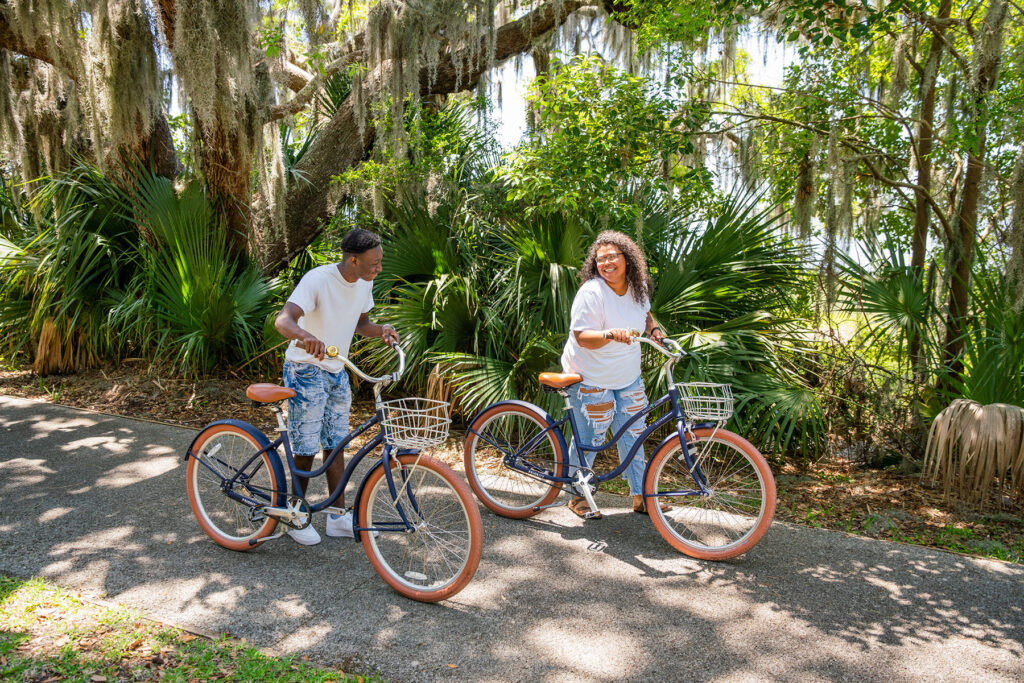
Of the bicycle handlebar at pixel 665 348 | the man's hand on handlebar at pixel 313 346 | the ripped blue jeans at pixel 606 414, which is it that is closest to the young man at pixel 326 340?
the man's hand on handlebar at pixel 313 346

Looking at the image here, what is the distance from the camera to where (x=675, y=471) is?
4.27 meters

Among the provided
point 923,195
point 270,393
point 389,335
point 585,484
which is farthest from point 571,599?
point 923,195

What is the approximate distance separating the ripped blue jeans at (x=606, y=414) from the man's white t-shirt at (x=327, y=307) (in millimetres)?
1363

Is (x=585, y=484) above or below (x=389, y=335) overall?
below

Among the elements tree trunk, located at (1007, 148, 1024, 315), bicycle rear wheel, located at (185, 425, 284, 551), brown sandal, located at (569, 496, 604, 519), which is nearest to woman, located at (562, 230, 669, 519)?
brown sandal, located at (569, 496, 604, 519)

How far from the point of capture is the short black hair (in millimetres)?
3678

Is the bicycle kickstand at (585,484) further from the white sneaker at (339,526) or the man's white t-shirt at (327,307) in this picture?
the man's white t-shirt at (327,307)

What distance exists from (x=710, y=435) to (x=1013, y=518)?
235cm

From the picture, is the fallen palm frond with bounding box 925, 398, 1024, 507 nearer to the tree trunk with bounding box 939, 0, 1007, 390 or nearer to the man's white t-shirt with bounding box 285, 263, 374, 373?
the tree trunk with bounding box 939, 0, 1007, 390

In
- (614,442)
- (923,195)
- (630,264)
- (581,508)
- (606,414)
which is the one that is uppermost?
(923,195)

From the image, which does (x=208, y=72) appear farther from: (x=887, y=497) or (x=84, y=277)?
(x=887, y=497)

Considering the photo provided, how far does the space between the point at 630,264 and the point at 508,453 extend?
1349 mm

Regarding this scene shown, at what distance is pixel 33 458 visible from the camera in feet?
17.7

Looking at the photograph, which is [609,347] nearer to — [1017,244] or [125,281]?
[1017,244]
